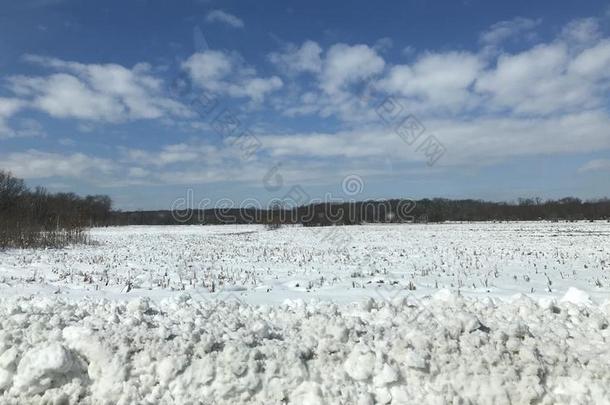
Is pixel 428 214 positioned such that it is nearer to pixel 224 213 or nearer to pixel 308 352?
pixel 224 213

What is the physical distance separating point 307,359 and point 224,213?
224ft

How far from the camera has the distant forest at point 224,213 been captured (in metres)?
26.0

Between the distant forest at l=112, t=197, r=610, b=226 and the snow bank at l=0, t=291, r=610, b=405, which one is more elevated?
the distant forest at l=112, t=197, r=610, b=226

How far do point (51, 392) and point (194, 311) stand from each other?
6.62ft

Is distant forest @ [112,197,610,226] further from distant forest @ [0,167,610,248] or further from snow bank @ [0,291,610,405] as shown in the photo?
snow bank @ [0,291,610,405]

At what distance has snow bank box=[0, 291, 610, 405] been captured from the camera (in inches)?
189

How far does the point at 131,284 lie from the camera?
36.2 feet

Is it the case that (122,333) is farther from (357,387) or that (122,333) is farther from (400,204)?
(400,204)

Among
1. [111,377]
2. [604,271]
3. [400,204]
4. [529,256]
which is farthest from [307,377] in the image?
[400,204]

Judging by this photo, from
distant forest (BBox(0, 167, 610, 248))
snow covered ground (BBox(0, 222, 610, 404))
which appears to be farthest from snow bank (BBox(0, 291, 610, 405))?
distant forest (BBox(0, 167, 610, 248))

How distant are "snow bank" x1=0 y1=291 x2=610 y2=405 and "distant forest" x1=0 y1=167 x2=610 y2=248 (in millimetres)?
19367

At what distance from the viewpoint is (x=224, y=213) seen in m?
72.4

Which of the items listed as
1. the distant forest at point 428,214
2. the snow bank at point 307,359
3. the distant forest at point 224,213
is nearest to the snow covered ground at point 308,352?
the snow bank at point 307,359

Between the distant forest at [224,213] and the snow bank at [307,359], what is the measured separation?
762 inches
